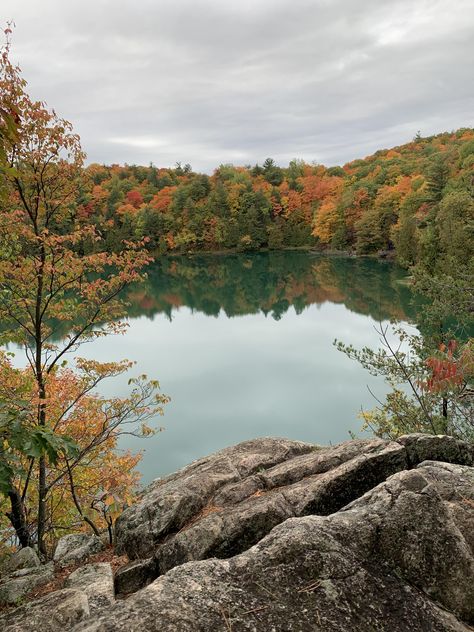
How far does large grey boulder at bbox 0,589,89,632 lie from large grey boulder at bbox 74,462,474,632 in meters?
1.26

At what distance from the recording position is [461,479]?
503 centimetres

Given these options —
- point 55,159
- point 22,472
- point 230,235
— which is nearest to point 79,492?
point 55,159

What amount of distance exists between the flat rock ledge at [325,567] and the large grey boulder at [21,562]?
2.49m

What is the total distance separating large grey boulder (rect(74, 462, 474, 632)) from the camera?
3.09 metres

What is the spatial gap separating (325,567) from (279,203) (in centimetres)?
11222

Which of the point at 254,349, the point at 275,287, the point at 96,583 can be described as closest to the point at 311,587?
the point at 96,583

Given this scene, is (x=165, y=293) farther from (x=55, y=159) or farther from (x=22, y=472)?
(x=22, y=472)

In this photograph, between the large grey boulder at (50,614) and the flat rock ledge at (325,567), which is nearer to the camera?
the flat rock ledge at (325,567)

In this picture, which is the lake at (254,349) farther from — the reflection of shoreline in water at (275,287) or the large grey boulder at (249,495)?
the large grey boulder at (249,495)

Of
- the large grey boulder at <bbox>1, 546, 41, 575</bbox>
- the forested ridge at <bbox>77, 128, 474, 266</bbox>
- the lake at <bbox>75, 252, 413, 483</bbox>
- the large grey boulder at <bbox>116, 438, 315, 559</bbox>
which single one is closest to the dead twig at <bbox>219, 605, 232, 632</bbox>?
the large grey boulder at <bbox>116, 438, 315, 559</bbox>

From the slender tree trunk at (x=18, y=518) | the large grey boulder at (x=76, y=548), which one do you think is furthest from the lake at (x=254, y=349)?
the large grey boulder at (x=76, y=548)

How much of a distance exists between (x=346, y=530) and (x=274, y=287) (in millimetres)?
68559

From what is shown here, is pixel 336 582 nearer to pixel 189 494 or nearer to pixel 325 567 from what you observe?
pixel 325 567

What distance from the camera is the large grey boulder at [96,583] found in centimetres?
515
